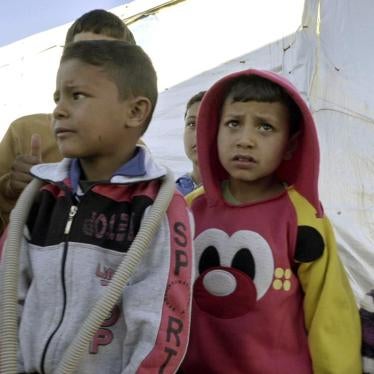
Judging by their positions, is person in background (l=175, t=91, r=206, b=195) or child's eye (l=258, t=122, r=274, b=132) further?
person in background (l=175, t=91, r=206, b=195)

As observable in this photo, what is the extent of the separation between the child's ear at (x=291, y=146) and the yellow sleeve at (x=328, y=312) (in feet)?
0.43

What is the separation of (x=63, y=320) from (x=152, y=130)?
2510mm

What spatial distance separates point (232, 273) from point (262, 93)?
33 cm

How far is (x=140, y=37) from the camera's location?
11.0 feet

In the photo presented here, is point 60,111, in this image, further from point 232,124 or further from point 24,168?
point 232,124

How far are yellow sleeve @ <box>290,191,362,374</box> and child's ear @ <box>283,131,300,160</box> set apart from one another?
13 centimetres

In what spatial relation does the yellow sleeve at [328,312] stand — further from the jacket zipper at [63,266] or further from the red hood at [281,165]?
the jacket zipper at [63,266]

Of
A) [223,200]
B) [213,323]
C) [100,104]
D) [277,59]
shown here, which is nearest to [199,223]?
[223,200]

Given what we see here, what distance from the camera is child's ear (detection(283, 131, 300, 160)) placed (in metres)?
1.01

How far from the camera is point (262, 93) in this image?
964 mm

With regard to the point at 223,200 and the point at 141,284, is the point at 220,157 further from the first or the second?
the point at 141,284

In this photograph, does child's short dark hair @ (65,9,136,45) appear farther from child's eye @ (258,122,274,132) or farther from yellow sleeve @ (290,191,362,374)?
yellow sleeve @ (290,191,362,374)

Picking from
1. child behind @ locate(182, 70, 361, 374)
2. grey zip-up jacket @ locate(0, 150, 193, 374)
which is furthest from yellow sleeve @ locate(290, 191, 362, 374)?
grey zip-up jacket @ locate(0, 150, 193, 374)

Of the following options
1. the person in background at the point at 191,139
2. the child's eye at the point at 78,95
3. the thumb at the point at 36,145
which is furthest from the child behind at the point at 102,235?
the person in background at the point at 191,139
